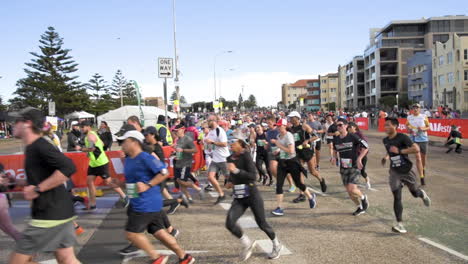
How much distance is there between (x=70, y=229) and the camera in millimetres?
3549

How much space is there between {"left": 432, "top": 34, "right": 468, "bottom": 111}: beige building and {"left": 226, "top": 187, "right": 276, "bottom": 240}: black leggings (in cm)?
4731

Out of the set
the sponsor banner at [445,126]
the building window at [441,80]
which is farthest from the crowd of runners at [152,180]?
the building window at [441,80]

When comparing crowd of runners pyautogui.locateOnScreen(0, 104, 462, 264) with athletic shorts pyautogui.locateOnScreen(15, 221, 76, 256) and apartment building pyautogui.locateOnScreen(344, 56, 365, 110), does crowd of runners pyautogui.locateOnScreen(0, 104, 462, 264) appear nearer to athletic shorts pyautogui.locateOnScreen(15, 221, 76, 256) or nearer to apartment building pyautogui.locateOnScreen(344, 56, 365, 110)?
athletic shorts pyautogui.locateOnScreen(15, 221, 76, 256)

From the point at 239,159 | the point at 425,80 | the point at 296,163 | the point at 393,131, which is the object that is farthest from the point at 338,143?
the point at 425,80

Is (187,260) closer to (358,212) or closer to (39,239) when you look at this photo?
(39,239)

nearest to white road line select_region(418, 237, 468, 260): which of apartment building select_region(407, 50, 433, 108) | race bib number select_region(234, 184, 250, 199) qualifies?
race bib number select_region(234, 184, 250, 199)

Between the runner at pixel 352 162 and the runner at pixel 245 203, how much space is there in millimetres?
2492

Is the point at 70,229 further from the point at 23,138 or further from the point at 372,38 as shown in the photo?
the point at 372,38

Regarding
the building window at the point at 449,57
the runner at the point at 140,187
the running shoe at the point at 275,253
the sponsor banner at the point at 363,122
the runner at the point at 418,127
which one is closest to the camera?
the runner at the point at 140,187

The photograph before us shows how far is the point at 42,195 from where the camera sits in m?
3.40

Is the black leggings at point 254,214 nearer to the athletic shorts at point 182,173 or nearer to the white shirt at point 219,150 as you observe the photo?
the athletic shorts at point 182,173

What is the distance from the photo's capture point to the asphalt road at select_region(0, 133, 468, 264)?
4.93m

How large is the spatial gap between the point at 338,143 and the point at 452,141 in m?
10.9

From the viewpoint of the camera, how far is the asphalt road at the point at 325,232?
4.93 metres
